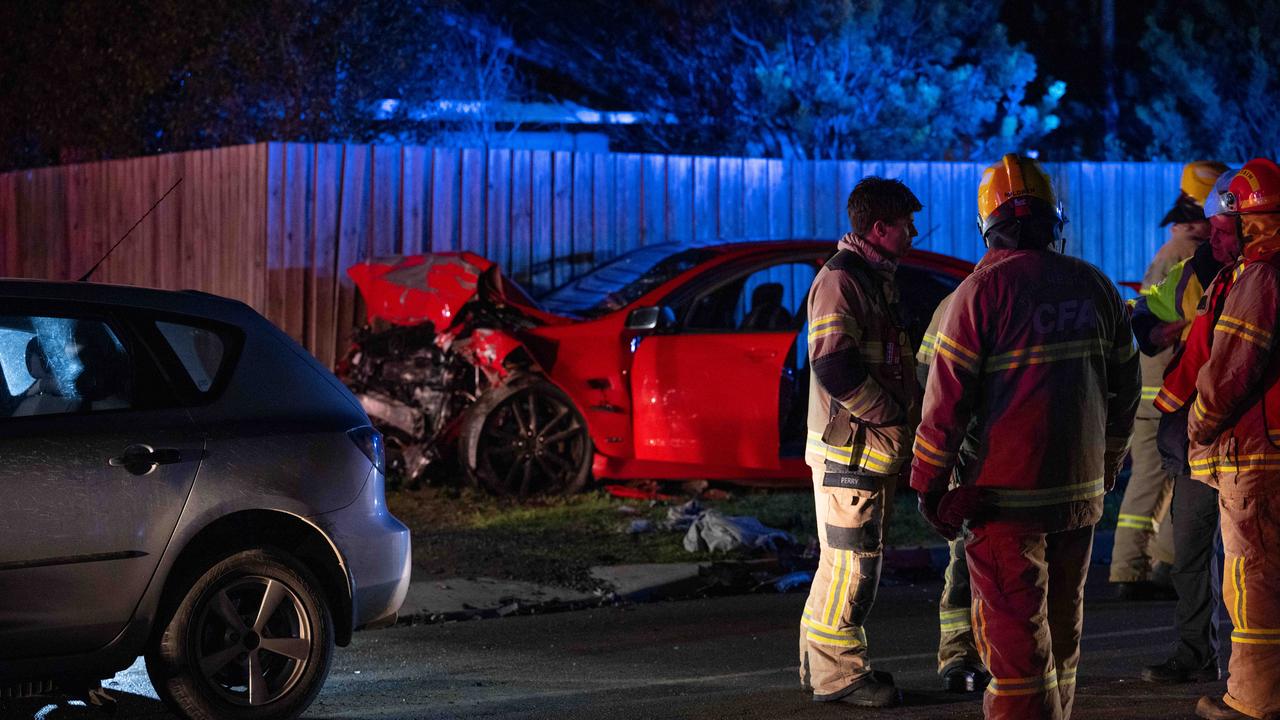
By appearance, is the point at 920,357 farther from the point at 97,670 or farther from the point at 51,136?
the point at 51,136

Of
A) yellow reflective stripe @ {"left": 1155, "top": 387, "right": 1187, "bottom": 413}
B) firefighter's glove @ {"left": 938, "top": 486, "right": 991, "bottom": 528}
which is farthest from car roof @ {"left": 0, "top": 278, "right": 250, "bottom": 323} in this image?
yellow reflective stripe @ {"left": 1155, "top": 387, "right": 1187, "bottom": 413}

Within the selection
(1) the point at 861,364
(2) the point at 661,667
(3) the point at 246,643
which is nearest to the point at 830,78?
(2) the point at 661,667

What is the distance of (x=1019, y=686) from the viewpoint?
446 cm

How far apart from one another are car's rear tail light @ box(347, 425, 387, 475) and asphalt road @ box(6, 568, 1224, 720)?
3.02 ft

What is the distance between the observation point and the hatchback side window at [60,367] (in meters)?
5.20

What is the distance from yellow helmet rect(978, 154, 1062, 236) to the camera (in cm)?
473

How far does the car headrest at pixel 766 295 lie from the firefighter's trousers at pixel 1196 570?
172 inches

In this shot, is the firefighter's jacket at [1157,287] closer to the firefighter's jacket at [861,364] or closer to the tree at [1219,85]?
the firefighter's jacket at [861,364]

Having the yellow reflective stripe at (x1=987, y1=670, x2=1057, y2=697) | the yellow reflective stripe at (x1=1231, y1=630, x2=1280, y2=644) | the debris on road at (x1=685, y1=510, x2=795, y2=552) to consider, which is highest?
the yellow reflective stripe at (x1=987, y1=670, x2=1057, y2=697)

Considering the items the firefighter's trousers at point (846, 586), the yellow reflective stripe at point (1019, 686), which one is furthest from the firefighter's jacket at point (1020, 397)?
the firefighter's trousers at point (846, 586)

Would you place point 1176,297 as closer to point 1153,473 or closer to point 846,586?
point 1153,473

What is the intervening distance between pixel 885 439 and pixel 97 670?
9.18 feet

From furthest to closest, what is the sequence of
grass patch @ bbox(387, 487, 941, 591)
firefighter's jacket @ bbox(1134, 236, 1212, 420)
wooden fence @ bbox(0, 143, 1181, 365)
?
wooden fence @ bbox(0, 143, 1181, 365), grass patch @ bbox(387, 487, 941, 591), firefighter's jacket @ bbox(1134, 236, 1212, 420)

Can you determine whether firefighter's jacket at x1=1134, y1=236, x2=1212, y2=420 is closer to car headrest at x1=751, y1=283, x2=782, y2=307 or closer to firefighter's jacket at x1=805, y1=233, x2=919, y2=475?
firefighter's jacket at x1=805, y1=233, x2=919, y2=475
